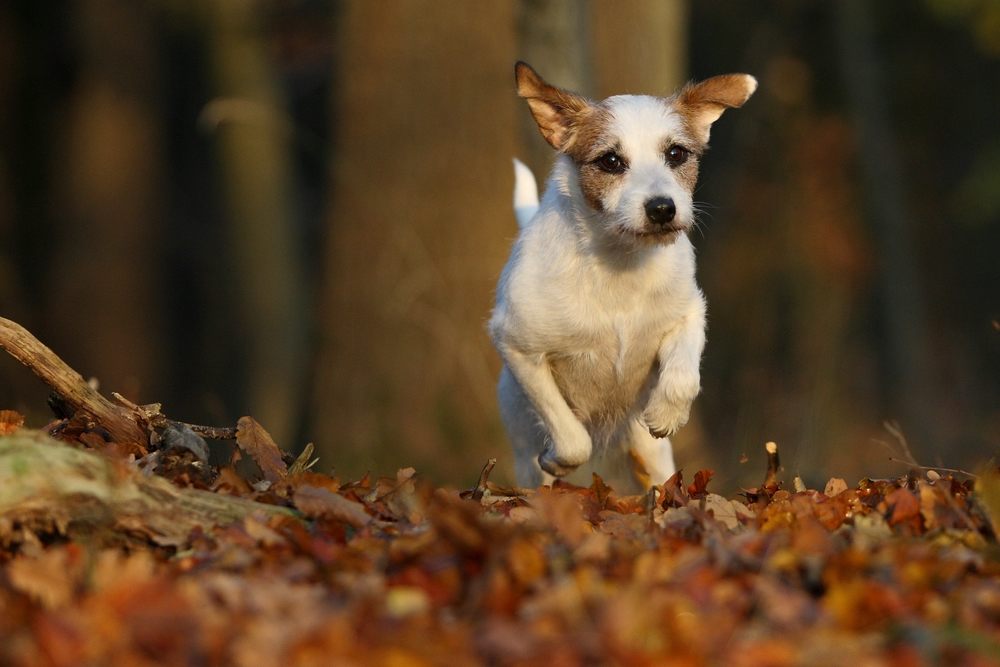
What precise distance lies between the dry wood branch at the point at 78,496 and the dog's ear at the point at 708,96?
117 inches

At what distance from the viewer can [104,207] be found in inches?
581

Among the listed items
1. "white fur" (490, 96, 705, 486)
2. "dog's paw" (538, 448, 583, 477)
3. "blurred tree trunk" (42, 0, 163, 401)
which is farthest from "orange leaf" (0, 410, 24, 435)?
"blurred tree trunk" (42, 0, 163, 401)

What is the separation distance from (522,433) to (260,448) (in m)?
1.77

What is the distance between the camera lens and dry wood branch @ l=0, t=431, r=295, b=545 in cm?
287

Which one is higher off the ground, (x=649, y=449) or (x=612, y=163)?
(x=612, y=163)

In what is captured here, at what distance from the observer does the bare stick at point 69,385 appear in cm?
376

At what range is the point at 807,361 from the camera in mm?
15344

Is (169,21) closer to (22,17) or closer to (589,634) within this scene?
(22,17)

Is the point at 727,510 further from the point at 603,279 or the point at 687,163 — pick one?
the point at 687,163

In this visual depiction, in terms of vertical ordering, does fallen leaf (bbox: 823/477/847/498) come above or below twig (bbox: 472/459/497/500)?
below

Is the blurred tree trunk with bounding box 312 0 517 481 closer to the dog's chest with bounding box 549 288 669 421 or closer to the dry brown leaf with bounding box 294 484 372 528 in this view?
the dog's chest with bounding box 549 288 669 421

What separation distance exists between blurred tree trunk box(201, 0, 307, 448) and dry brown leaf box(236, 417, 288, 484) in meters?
10.9

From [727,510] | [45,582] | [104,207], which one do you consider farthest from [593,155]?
[104,207]

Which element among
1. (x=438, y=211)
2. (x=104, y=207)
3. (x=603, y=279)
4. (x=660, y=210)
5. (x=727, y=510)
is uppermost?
(x=660, y=210)
